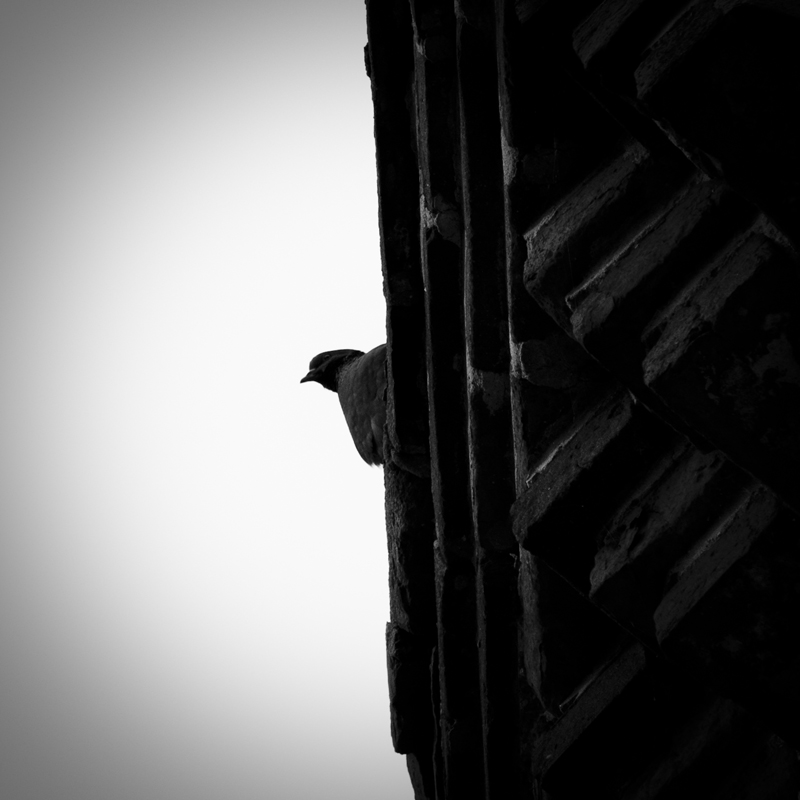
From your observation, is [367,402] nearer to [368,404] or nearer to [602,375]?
[368,404]

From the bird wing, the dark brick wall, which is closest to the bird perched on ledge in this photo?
the bird wing

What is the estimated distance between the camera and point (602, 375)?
450mm

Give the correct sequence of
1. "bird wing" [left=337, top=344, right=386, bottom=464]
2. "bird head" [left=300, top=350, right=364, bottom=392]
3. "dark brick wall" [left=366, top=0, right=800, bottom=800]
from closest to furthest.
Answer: "dark brick wall" [left=366, top=0, right=800, bottom=800]
"bird wing" [left=337, top=344, right=386, bottom=464]
"bird head" [left=300, top=350, right=364, bottom=392]

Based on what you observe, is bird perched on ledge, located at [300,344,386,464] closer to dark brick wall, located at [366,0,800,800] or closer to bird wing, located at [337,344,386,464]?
bird wing, located at [337,344,386,464]

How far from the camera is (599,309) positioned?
1.14 feet

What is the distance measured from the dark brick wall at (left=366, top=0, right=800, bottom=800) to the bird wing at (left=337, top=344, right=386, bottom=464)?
16 centimetres

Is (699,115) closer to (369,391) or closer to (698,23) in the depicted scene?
(698,23)

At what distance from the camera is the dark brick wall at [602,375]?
0.99ft

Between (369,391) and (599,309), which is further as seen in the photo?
(369,391)

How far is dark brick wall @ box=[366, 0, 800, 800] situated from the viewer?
302mm

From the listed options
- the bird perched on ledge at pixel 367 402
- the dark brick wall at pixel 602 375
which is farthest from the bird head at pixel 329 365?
the dark brick wall at pixel 602 375

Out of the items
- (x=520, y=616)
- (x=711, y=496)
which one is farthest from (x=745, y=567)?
(x=520, y=616)

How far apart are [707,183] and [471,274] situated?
7.8 inches

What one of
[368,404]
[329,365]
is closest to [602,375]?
[368,404]
